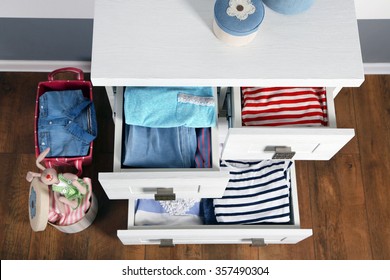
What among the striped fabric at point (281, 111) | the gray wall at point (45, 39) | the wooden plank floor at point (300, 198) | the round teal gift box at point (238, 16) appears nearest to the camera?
the round teal gift box at point (238, 16)

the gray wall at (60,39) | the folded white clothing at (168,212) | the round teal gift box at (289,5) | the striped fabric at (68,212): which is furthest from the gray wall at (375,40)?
the striped fabric at (68,212)

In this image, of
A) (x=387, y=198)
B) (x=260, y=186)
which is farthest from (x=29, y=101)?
(x=387, y=198)

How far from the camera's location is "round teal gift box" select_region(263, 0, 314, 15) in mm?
1013

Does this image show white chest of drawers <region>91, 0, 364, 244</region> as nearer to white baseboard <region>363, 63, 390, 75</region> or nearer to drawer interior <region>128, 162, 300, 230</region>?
drawer interior <region>128, 162, 300, 230</region>

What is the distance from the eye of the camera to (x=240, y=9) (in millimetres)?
1001

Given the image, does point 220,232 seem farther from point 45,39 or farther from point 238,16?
point 45,39

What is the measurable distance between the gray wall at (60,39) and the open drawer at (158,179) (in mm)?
430

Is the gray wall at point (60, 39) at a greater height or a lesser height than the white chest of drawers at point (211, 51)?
greater

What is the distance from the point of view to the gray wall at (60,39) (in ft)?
4.84

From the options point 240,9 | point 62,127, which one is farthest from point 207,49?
point 62,127

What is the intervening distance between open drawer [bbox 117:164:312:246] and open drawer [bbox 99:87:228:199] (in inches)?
3.8

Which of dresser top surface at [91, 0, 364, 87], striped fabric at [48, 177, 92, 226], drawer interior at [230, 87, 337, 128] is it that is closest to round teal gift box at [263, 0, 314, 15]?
dresser top surface at [91, 0, 364, 87]

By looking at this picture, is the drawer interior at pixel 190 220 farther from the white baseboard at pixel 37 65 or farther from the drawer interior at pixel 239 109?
the white baseboard at pixel 37 65
